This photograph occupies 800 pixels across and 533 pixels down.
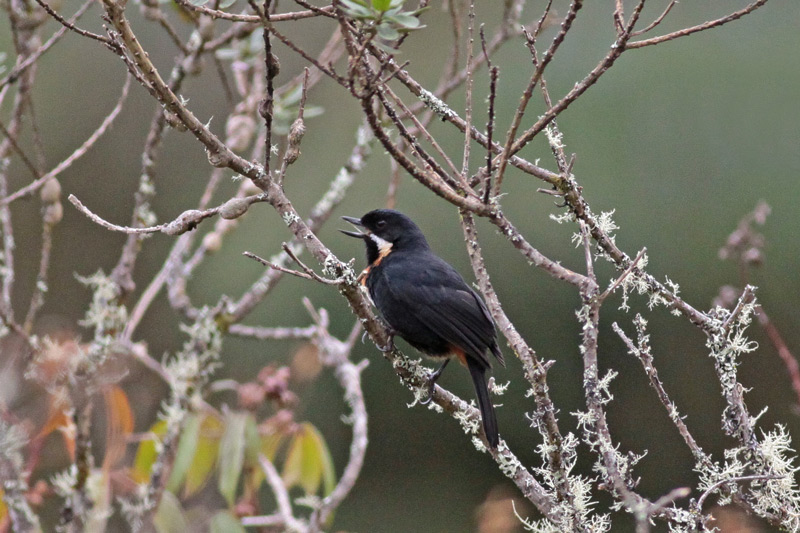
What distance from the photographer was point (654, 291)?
2285mm

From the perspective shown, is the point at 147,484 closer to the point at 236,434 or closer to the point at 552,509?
the point at 236,434

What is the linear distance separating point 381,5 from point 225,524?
1.80 metres

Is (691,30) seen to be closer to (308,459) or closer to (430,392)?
(430,392)

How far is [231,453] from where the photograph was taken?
294 centimetres

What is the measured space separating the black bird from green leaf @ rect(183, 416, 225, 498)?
0.78 m

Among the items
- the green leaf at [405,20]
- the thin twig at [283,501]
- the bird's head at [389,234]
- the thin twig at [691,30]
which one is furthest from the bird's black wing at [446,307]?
the green leaf at [405,20]

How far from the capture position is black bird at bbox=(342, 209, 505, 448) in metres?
3.29

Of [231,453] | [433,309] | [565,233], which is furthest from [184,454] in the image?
[565,233]

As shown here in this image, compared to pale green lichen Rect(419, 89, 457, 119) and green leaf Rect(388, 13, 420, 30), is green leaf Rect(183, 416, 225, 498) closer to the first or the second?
pale green lichen Rect(419, 89, 457, 119)

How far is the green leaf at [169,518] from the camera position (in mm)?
2910

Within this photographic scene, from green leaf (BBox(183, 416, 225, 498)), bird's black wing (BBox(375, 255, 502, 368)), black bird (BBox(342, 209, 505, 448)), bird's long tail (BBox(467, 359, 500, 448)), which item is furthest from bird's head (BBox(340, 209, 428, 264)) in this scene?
green leaf (BBox(183, 416, 225, 498))

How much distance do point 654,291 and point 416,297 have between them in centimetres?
126

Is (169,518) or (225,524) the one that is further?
(169,518)

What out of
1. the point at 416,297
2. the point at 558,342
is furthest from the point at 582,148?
the point at 416,297
